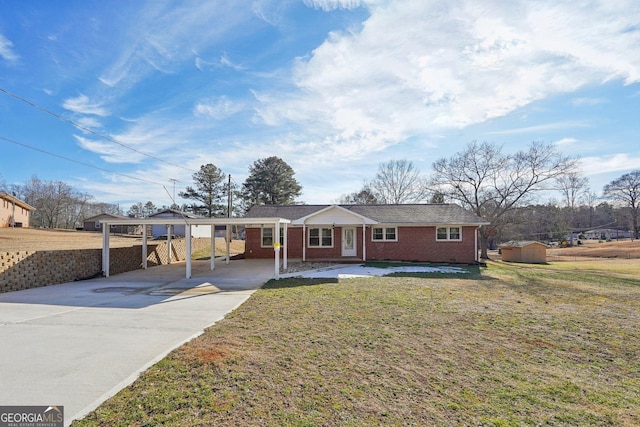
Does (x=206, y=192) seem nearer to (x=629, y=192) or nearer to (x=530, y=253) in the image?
(x=530, y=253)

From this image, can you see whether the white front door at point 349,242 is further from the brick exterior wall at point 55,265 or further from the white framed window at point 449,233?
the brick exterior wall at point 55,265

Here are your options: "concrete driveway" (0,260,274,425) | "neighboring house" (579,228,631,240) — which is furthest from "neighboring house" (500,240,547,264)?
"neighboring house" (579,228,631,240)

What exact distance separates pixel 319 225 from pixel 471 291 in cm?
989

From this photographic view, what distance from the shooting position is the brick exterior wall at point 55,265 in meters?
10.0

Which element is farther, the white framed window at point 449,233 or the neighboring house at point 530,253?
the neighboring house at point 530,253

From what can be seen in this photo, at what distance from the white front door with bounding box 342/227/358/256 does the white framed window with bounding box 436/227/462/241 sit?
196 inches

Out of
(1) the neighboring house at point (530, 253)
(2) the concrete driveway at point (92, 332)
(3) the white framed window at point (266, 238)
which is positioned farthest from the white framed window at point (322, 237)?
(1) the neighboring house at point (530, 253)

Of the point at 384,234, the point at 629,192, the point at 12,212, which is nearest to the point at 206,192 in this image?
the point at 12,212

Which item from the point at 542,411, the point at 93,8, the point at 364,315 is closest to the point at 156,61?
the point at 93,8

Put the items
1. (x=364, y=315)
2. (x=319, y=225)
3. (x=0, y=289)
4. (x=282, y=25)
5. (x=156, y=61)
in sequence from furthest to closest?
(x=319, y=225)
(x=156, y=61)
(x=282, y=25)
(x=0, y=289)
(x=364, y=315)

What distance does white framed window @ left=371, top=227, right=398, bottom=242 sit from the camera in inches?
760

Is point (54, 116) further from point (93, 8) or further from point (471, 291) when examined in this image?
point (471, 291)

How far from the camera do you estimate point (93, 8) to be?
10031mm

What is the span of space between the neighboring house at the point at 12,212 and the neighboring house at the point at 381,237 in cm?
3044
